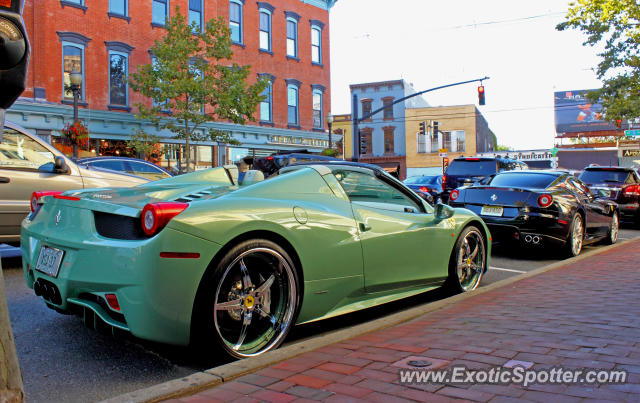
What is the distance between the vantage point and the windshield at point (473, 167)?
539 inches

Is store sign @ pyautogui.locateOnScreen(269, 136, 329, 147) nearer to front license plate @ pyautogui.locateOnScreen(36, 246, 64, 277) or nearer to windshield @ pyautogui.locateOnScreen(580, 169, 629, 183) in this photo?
windshield @ pyautogui.locateOnScreen(580, 169, 629, 183)

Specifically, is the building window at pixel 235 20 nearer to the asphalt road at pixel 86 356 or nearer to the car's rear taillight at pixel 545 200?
the car's rear taillight at pixel 545 200

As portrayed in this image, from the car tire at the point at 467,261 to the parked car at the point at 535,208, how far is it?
255 cm

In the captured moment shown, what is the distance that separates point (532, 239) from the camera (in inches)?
309

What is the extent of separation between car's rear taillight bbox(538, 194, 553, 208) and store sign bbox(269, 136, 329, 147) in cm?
2009

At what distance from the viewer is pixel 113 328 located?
3174mm

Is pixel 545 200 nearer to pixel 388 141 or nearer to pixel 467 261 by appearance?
pixel 467 261

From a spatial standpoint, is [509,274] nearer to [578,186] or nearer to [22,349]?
[578,186]

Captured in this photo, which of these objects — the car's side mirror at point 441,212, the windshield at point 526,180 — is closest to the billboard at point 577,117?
the windshield at point 526,180

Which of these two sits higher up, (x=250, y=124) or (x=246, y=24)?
(x=246, y=24)

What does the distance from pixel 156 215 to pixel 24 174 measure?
4392 millimetres

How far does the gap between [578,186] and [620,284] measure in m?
4.09

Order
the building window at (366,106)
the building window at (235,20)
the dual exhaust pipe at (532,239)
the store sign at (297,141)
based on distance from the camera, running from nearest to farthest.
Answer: the dual exhaust pipe at (532,239) < the building window at (235,20) < the store sign at (297,141) < the building window at (366,106)

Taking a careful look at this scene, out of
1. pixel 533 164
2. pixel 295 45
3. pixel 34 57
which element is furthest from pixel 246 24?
pixel 533 164
